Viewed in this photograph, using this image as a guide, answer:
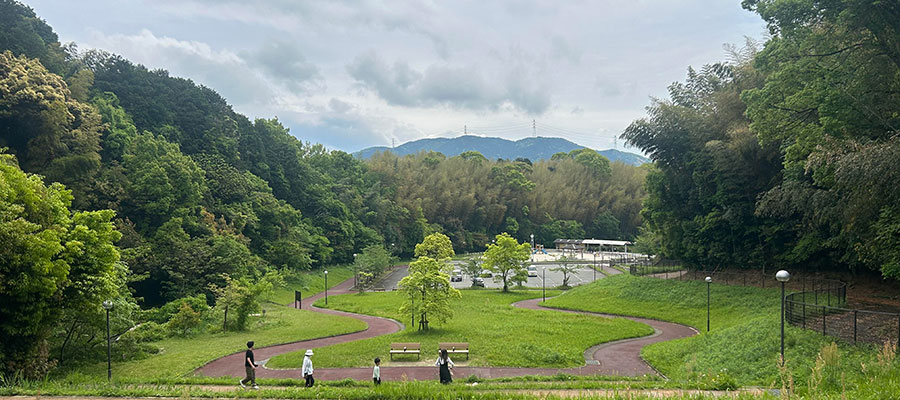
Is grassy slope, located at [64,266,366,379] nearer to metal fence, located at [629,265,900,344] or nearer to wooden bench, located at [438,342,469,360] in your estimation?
wooden bench, located at [438,342,469,360]

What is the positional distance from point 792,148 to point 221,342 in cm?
2435

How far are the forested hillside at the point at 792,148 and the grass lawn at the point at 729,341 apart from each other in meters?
4.04

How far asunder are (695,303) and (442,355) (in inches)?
823

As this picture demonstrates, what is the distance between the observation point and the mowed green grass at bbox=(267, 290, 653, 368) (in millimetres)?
16172

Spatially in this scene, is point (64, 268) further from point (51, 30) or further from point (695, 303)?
point (51, 30)

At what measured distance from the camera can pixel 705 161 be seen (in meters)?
30.8

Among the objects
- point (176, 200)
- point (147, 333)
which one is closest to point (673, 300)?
point (147, 333)

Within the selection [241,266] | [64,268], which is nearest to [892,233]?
[64,268]

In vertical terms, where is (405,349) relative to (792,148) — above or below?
below

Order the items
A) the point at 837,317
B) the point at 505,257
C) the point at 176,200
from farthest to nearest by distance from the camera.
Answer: the point at 505,257 < the point at 176,200 < the point at 837,317

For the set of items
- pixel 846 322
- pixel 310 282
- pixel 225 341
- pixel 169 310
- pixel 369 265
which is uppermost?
pixel 846 322

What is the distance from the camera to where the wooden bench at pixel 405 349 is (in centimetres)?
1659

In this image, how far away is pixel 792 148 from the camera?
1852 centimetres

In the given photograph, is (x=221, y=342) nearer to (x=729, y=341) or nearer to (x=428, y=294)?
(x=428, y=294)
